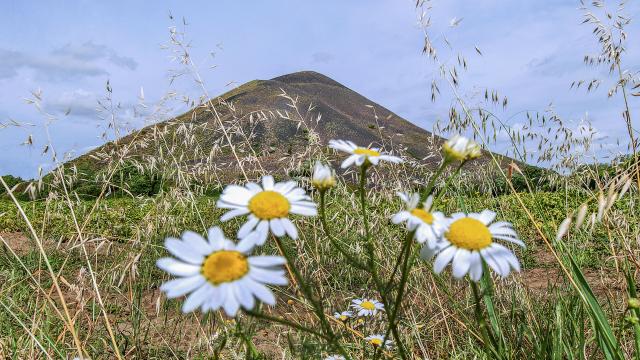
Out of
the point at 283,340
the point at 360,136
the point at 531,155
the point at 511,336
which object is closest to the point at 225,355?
the point at 283,340

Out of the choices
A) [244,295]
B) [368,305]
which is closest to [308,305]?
[368,305]

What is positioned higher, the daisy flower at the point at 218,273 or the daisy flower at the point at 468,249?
the daisy flower at the point at 468,249

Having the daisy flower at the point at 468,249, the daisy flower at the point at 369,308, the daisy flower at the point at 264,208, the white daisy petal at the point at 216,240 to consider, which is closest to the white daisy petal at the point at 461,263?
the daisy flower at the point at 468,249

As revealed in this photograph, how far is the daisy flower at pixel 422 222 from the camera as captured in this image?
803 mm

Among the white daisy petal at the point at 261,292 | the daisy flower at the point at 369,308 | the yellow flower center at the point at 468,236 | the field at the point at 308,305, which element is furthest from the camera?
the daisy flower at the point at 369,308

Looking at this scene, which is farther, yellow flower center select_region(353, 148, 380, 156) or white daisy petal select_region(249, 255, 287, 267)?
yellow flower center select_region(353, 148, 380, 156)

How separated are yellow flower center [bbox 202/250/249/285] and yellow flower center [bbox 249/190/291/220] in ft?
0.30

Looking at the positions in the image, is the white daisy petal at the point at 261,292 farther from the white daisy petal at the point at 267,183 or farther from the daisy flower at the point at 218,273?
the white daisy petal at the point at 267,183

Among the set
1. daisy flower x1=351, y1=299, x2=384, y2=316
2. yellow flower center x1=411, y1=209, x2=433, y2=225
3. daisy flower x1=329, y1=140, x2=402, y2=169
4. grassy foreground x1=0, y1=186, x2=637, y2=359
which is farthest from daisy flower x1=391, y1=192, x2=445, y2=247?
daisy flower x1=351, y1=299, x2=384, y2=316

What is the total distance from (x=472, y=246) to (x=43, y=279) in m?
4.03

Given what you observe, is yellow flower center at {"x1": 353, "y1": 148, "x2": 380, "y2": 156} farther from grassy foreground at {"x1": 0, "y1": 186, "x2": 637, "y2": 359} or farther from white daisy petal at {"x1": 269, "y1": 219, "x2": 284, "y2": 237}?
grassy foreground at {"x1": 0, "y1": 186, "x2": 637, "y2": 359}

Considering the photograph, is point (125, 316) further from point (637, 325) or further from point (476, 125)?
point (637, 325)

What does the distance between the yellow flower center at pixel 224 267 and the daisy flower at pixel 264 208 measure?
0.13 feet

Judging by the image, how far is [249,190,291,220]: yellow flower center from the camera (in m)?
0.82
